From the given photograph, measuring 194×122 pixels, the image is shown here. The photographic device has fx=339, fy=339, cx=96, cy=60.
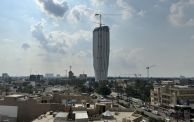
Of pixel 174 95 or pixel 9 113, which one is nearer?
pixel 9 113

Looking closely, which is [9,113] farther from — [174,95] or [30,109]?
[174,95]

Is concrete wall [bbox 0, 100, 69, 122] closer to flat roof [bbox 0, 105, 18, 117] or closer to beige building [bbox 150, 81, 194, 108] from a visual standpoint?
flat roof [bbox 0, 105, 18, 117]

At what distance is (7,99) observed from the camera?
50.9 metres

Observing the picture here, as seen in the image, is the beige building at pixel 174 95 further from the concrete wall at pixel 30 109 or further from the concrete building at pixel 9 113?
the concrete building at pixel 9 113

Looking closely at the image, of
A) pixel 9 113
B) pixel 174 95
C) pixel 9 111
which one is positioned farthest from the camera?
pixel 174 95

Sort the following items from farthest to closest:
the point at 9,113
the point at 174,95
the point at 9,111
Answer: the point at 174,95 < the point at 9,111 < the point at 9,113

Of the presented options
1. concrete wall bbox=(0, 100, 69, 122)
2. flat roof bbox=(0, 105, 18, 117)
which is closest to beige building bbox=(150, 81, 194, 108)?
concrete wall bbox=(0, 100, 69, 122)

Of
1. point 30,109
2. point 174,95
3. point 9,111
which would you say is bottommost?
point 9,111

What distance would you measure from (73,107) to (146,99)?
7625 cm

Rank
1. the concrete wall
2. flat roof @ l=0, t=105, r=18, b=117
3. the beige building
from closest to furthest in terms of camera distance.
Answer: the concrete wall < flat roof @ l=0, t=105, r=18, b=117 < the beige building

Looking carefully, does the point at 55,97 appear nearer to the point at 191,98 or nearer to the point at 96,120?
the point at 96,120

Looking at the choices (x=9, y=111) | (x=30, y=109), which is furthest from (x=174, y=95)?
(x=9, y=111)

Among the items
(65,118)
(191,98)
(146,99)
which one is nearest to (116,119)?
(65,118)

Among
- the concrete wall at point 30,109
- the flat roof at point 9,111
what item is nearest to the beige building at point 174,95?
the concrete wall at point 30,109
